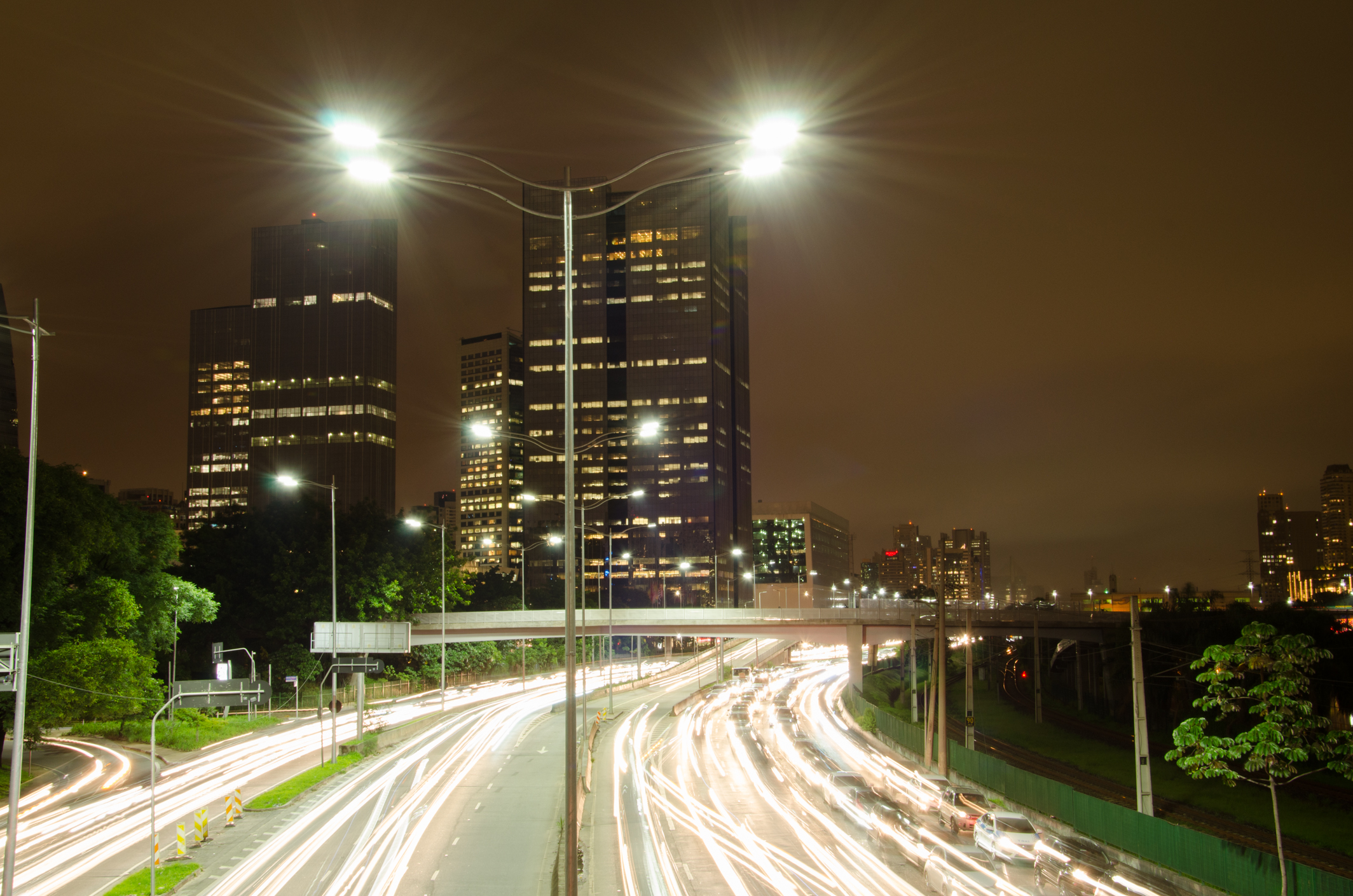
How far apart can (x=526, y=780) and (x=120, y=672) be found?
18056 millimetres

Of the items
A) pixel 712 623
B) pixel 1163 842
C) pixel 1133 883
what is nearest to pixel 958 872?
pixel 1133 883

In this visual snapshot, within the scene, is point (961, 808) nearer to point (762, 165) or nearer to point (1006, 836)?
point (1006, 836)

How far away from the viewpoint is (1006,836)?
26.7 metres

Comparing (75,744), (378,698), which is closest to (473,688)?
(378,698)

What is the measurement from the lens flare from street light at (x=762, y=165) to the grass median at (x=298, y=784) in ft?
91.4

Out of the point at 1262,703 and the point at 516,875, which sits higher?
the point at 1262,703

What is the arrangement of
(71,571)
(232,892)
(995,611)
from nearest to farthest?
(232,892) → (71,571) → (995,611)

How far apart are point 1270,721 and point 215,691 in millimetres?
45975

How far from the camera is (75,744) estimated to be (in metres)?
54.5

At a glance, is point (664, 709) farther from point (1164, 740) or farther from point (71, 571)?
point (71, 571)

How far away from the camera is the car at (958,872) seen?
23.1 meters

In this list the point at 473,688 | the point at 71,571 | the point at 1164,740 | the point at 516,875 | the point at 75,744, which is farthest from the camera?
the point at 473,688

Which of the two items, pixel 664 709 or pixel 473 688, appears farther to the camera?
pixel 473 688

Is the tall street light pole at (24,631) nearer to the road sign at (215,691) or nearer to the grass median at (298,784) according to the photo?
the grass median at (298,784)
